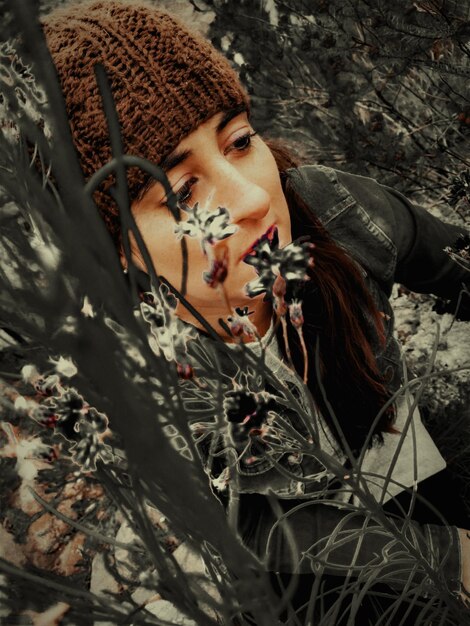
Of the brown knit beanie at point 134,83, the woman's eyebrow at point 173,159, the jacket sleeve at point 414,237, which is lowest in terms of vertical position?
the jacket sleeve at point 414,237

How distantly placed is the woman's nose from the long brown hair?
0.38 m

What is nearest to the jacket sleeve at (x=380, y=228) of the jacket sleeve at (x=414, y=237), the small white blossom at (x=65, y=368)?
the jacket sleeve at (x=414, y=237)

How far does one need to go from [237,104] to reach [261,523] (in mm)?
973

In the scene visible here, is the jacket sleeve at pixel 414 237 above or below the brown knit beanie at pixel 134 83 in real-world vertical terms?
below

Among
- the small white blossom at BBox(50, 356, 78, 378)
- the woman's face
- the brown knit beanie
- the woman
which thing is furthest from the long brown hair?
the small white blossom at BBox(50, 356, 78, 378)

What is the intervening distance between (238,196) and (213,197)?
0.16 feet

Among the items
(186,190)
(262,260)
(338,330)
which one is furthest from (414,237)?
(262,260)

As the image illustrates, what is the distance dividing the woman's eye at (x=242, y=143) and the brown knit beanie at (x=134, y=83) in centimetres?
7

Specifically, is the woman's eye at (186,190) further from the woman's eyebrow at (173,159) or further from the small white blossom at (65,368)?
the small white blossom at (65,368)

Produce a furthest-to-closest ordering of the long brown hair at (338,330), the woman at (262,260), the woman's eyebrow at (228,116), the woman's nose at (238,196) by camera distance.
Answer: the long brown hair at (338,330), the woman's eyebrow at (228,116), the woman's nose at (238,196), the woman at (262,260)

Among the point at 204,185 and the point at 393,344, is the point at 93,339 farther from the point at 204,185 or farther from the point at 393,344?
the point at 393,344

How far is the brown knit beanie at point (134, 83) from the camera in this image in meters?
1.05

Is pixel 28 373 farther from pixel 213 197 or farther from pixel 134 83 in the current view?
pixel 134 83

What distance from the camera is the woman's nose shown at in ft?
3.35
